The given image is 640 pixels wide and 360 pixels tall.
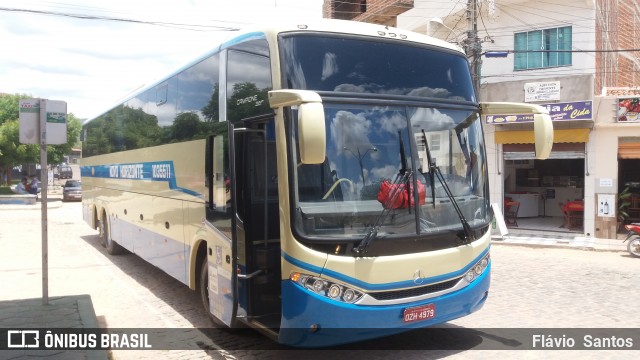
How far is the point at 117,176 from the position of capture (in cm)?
1109

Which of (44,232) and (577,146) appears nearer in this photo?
(44,232)

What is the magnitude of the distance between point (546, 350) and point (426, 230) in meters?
2.19

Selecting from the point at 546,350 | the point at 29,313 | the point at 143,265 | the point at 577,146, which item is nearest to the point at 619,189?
the point at 577,146

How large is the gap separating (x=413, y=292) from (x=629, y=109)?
13.7m

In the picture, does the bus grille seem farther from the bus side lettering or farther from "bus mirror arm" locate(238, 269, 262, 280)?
the bus side lettering

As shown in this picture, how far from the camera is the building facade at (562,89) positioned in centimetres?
1560

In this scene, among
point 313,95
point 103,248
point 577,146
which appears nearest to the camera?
point 313,95

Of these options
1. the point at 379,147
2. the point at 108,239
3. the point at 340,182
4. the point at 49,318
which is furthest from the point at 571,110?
the point at 49,318

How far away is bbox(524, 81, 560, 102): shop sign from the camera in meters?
16.4

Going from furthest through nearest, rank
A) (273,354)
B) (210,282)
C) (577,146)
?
(577,146) < (210,282) < (273,354)

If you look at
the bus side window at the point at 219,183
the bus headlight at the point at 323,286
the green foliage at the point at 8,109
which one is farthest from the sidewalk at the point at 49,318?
the green foliage at the point at 8,109

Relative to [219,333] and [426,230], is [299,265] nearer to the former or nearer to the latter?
[426,230]

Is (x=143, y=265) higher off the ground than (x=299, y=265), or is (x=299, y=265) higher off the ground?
(x=299, y=265)

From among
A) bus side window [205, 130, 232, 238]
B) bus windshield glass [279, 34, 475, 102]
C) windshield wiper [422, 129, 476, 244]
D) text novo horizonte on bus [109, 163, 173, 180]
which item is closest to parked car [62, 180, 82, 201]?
text novo horizonte on bus [109, 163, 173, 180]
